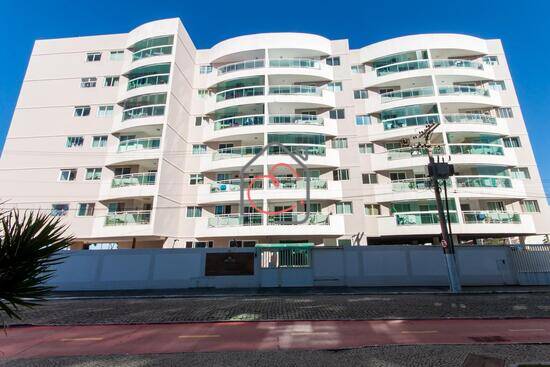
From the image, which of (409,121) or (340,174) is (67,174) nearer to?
(340,174)

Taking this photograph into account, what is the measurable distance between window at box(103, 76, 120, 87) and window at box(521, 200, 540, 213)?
4209cm

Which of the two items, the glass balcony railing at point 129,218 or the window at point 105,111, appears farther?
the window at point 105,111

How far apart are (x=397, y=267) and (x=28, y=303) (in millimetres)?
18708

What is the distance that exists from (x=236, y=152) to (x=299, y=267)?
42.3ft

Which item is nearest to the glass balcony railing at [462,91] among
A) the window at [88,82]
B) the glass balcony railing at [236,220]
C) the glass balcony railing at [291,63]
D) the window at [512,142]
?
the window at [512,142]

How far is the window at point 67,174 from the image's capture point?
83.7 ft

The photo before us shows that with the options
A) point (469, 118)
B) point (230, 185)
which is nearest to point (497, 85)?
point (469, 118)

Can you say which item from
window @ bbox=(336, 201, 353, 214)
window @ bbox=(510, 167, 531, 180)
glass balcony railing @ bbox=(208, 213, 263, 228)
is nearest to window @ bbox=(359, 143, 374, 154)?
window @ bbox=(336, 201, 353, 214)

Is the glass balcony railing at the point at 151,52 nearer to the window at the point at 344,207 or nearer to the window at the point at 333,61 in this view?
the window at the point at 333,61

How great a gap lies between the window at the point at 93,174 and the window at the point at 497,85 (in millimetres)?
41192

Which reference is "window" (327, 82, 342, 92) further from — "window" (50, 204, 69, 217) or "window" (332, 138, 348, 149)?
"window" (50, 204, 69, 217)

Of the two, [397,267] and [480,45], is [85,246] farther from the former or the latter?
[480,45]

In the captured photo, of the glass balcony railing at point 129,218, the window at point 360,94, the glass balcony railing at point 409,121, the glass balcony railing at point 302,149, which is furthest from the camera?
the window at point 360,94

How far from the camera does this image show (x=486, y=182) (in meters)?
24.4
